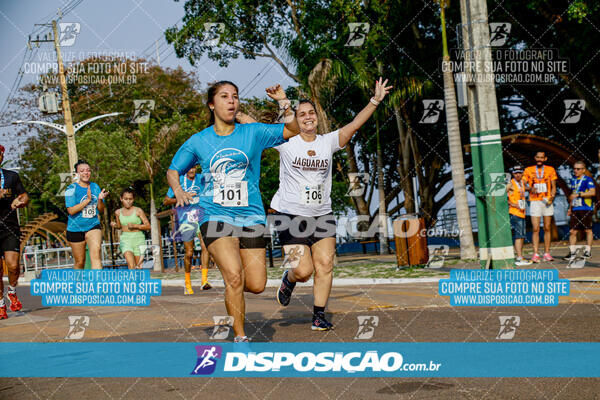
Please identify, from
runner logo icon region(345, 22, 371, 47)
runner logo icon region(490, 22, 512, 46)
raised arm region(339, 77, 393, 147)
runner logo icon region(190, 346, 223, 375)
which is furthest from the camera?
runner logo icon region(345, 22, 371, 47)

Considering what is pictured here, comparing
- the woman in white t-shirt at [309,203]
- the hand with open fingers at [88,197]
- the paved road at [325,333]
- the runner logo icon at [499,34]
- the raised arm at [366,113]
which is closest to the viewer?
the paved road at [325,333]

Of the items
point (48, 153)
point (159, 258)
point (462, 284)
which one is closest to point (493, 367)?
point (462, 284)

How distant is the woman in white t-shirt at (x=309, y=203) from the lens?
251 inches

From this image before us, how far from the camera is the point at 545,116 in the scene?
89.4 ft

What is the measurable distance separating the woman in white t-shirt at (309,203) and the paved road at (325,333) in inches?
23.4

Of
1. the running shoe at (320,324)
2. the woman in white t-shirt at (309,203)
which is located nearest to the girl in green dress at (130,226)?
the woman in white t-shirt at (309,203)

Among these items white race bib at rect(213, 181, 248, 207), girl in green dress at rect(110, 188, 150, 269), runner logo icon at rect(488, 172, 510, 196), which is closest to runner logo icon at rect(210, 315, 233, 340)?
white race bib at rect(213, 181, 248, 207)

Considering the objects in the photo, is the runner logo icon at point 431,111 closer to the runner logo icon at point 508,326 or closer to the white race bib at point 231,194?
the runner logo icon at point 508,326

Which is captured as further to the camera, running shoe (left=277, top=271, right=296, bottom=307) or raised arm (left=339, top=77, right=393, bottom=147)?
running shoe (left=277, top=271, right=296, bottom=307)

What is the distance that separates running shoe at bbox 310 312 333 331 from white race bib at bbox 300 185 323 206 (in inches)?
41.0

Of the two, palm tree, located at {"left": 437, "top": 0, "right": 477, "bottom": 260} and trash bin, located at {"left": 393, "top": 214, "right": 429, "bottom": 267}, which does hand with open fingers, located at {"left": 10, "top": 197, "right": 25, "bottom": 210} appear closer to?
trash bin, located at {"left": 393, "top": 214, "right": 429, "bottom": 267}

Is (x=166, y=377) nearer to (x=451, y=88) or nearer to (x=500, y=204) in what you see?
(x=500, y=204)

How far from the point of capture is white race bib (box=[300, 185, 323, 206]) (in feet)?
21.0

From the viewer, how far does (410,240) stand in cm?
1359
